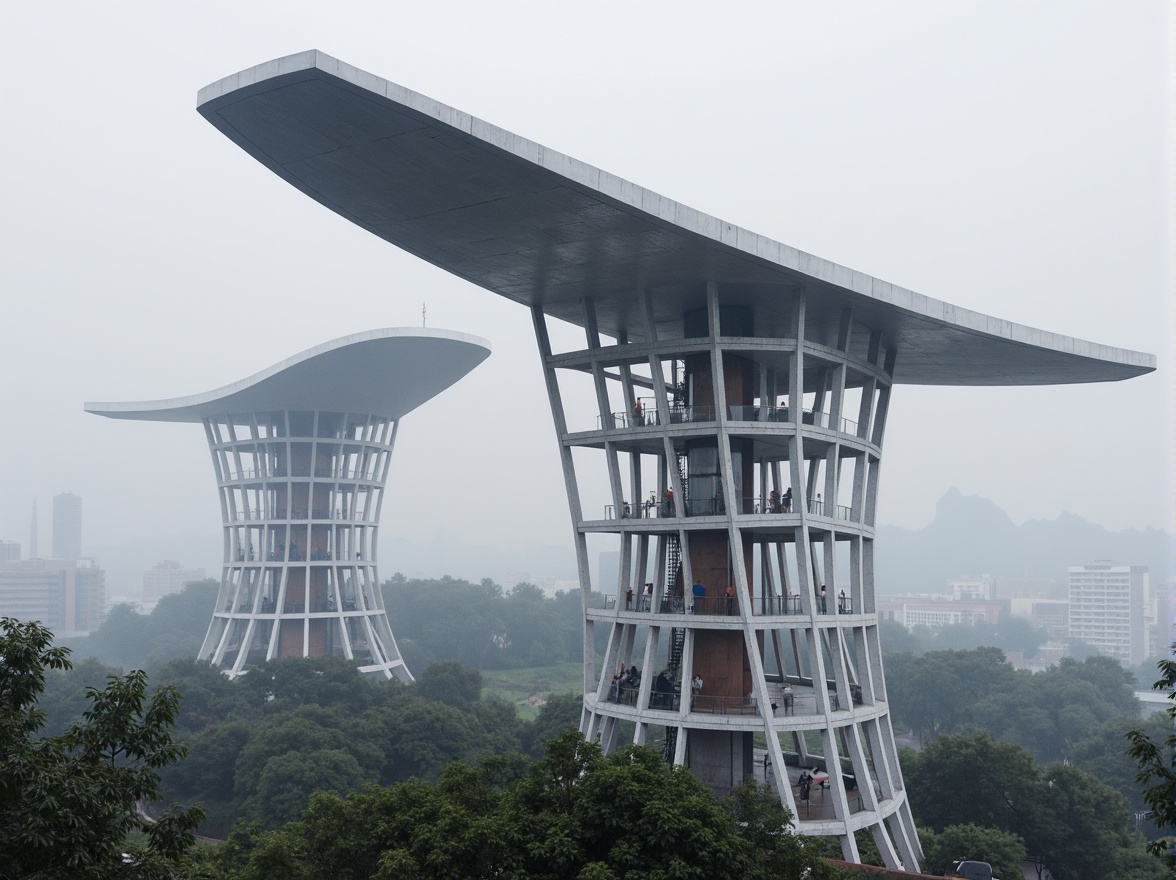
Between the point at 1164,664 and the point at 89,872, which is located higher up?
the point at 1164,664

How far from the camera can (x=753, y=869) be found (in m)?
18.2

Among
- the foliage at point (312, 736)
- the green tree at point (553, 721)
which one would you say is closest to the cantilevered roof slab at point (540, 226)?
the foliage at point (312, 736)

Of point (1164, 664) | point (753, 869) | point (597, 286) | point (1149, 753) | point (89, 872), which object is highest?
point (597, 286)

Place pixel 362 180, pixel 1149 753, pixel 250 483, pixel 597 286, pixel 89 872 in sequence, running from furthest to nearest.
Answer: pixel 250 483
pixel 597 286
pixel 362 180
pixel 1149 753
pixel 89 872

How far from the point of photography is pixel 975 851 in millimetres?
30438

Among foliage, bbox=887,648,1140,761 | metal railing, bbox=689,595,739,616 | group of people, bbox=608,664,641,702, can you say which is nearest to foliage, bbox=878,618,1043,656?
foliage, bbox=887,648,1140,761

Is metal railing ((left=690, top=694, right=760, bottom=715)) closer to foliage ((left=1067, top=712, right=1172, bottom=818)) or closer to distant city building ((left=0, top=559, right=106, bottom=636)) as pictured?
foliage ((left=1067, top=712, right=1172, bottom=818))

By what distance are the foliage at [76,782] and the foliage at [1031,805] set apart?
2869 cm

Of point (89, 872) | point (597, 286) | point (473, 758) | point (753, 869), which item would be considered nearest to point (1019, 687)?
point (473, 758)

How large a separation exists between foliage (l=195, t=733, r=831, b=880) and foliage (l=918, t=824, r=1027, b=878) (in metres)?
12.9

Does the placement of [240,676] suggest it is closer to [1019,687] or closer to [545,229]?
[545,229]

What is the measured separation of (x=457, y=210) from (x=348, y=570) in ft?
168

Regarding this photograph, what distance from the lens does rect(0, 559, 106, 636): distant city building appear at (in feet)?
550

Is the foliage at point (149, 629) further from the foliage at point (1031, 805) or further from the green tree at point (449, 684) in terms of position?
the foliage at point (1031, 805)
